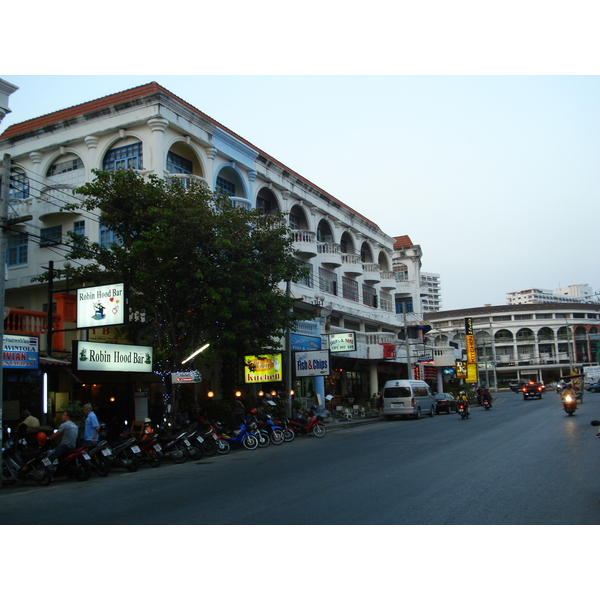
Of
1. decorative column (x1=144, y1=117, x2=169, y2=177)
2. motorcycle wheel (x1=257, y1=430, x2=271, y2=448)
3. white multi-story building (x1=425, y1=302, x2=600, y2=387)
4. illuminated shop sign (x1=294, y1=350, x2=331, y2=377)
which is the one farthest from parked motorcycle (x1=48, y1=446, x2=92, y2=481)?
white multi-story building (x1=425, y1=302, x2=600, y2=387)

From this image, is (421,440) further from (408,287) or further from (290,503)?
(408,287)

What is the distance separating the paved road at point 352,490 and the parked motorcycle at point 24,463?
0.35 m

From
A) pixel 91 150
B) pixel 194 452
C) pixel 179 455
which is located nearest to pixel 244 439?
pixel 194 452

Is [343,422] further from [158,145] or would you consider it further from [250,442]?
[158,145]

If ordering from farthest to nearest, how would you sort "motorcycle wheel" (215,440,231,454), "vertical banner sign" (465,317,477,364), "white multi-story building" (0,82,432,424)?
"vertical banner sign" (465,317,477,364) → "white multi-story building" (0,82,432,424) → "motorcycle wheel" (215,440,231,454)

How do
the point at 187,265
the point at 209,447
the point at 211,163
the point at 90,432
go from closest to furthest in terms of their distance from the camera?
the point at 90,432 → the point at 209,447 → the point at 187,265 → the point at 211,163

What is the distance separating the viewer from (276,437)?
2122 cm

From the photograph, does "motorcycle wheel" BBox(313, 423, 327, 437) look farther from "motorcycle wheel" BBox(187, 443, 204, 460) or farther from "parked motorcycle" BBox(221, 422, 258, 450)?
"motorcycle wheel" BBox(187, 443, 204, 460)

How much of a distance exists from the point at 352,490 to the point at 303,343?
69.7 feet

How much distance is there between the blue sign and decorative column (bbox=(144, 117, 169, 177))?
35.5ft

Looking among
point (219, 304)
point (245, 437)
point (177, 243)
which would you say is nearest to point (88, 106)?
point (177, 243)

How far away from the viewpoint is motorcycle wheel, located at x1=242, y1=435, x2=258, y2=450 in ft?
64.4

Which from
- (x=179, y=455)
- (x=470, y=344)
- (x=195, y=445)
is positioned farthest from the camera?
(x=470, y=344)

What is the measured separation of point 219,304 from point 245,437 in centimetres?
454
